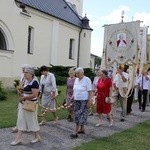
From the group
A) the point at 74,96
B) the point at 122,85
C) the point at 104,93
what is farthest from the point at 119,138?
the point at 122,85

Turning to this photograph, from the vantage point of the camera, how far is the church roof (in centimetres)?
3098

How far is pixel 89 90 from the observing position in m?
10.1

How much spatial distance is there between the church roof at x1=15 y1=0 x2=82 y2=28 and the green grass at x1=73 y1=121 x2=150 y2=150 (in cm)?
1858

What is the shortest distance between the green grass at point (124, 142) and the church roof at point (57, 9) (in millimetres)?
18583

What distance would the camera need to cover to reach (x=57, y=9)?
36.0 meters

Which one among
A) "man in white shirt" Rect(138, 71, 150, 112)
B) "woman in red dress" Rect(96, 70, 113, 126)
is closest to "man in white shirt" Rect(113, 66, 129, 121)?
"woman in red dress" Rect(96, 70, 113, 126)

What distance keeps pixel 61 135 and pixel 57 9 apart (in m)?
27.0

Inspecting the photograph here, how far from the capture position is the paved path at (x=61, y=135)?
28.8 feet

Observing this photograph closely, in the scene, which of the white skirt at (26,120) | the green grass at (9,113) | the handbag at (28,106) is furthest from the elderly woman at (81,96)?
the green grass at (9,113)

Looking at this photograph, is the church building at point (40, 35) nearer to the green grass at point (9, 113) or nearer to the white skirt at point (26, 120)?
the green grass at point (9, 113)

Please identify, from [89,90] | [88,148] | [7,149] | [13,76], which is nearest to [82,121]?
[89,90]

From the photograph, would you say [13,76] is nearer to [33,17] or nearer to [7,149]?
[33,17]

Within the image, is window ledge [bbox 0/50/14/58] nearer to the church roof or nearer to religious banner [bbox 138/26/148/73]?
the church roof

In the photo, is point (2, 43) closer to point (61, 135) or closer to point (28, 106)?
point (61, 135)
